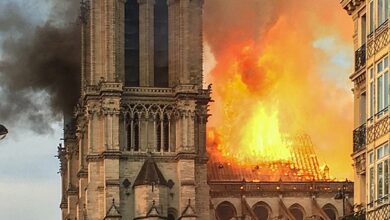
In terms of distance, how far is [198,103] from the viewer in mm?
154750

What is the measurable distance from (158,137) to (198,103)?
514 centimetres

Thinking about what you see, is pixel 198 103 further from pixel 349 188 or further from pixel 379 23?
pixel 379 23

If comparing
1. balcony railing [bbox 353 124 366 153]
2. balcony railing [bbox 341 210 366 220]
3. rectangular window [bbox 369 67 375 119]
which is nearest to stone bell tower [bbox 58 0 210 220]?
balcony railing [bbox 353 124 366 153]

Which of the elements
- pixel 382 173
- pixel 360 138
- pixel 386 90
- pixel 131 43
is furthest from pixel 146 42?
pixel 382 173

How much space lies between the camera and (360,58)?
63906mm

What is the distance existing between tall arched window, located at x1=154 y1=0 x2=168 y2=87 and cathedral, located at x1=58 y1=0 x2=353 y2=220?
10 cm

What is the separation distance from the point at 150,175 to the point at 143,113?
20.6 ft

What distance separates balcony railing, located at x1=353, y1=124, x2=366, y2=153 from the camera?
2468 inches

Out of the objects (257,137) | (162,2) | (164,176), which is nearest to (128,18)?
(162,2)

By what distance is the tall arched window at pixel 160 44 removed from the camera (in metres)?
156

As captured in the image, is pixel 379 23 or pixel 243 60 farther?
pixel 243 60

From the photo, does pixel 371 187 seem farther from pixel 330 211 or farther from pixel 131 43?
pixel 330 211

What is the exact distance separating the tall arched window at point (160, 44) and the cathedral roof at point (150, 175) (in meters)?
8.69

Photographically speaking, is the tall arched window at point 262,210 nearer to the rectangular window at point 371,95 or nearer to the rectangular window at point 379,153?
the rectangular window at point 371,95
